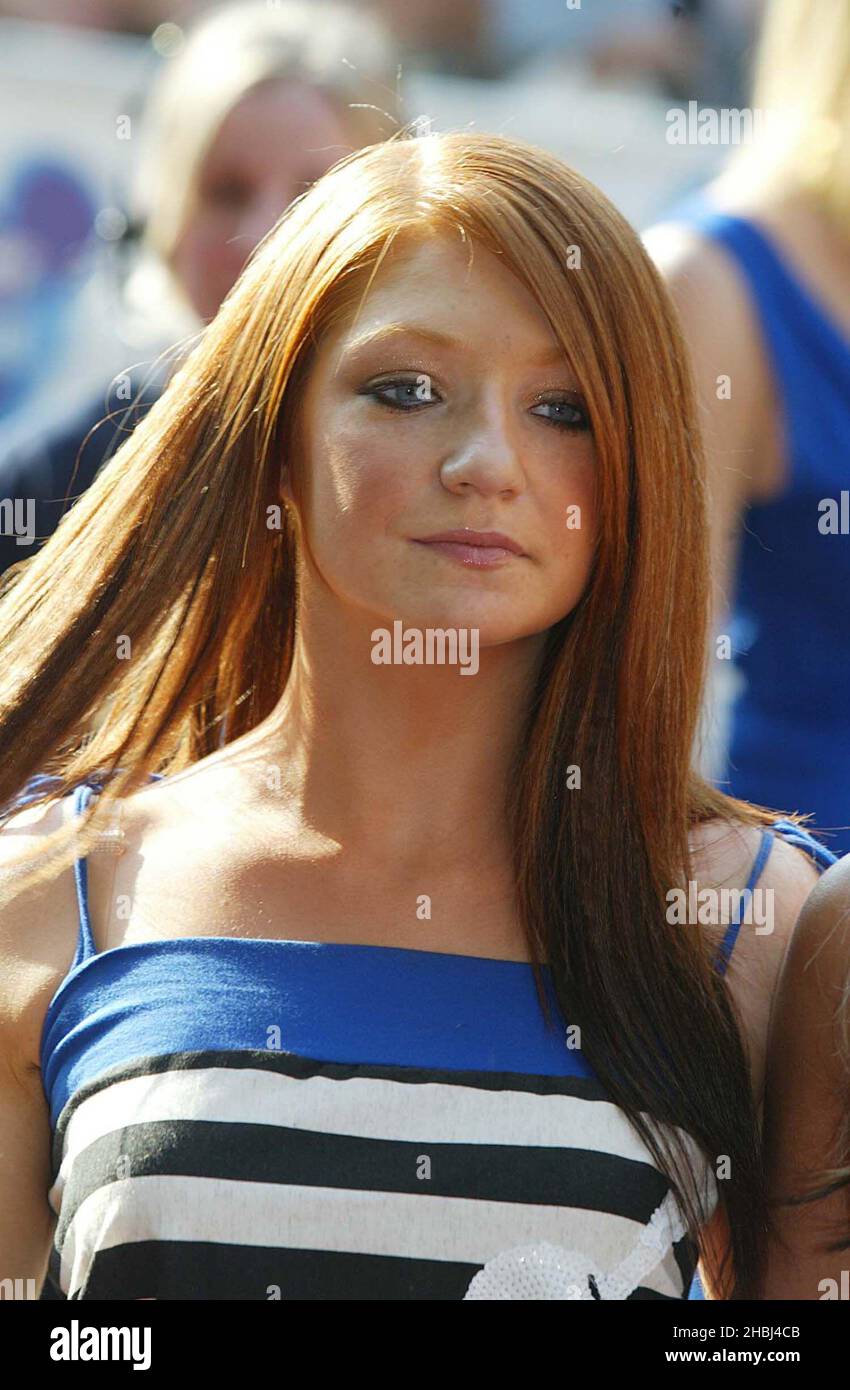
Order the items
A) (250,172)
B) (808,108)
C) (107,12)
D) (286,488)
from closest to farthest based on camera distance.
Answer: (286,488)
(808,108)
(250,172)
(107,12)

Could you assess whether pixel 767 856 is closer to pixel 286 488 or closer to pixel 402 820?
pixel 402 820

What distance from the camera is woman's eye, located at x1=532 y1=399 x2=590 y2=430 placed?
1647 millimetres

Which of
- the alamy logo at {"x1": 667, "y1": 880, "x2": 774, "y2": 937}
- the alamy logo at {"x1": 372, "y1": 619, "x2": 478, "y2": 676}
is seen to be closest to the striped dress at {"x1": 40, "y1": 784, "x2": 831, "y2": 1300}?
the alamy logo at {"x1": 667, "y1": 880, "x2": 774, "y2": 937}

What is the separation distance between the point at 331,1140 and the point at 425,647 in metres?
0.45

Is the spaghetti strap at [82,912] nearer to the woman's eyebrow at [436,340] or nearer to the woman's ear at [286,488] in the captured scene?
the woman's ear at [286,488]

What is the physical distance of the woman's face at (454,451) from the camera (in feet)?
5.27

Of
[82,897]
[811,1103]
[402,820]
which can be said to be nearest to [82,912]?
[82,897]

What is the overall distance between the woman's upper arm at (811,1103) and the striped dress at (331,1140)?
101 millimetres

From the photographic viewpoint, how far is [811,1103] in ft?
5.32

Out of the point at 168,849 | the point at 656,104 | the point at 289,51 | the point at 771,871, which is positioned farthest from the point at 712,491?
the point at 656,104

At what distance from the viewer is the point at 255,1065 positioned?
61.9 inches

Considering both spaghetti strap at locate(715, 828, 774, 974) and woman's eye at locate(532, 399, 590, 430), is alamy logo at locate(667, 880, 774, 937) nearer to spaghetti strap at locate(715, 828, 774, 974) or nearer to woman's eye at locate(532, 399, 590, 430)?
spaghetti strap at locate(715, 828, 774, 974)
